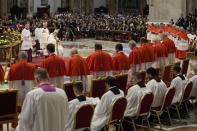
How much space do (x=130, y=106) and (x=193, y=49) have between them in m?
14.1

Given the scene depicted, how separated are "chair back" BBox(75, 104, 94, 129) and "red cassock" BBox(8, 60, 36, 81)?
3.90 metres

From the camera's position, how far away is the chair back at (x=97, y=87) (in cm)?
1237

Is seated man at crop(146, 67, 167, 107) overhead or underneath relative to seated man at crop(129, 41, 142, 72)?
underneath

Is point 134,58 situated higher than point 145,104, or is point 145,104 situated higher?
point 134,58

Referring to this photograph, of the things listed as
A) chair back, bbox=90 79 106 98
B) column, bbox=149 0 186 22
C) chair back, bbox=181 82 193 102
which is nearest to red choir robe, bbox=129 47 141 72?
chair back, bbox=181 82 193 102

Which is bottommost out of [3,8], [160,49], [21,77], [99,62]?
[21,77]

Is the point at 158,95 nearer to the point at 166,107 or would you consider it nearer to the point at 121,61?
the point at 166,107

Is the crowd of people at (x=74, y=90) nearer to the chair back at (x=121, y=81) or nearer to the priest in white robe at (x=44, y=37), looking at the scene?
the chair back at (x=121, y=81)

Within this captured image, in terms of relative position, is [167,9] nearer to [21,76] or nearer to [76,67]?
[76,67]

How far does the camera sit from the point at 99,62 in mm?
14906

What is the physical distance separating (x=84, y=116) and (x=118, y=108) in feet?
3.15

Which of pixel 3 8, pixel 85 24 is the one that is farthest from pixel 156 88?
pixel 3 8

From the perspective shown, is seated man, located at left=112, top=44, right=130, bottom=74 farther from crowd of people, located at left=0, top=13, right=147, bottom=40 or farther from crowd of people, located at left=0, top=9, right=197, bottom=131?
crowd of people, located at left=0, top=13, right=147, bottom=40

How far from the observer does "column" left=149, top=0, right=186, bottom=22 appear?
2658 cm
